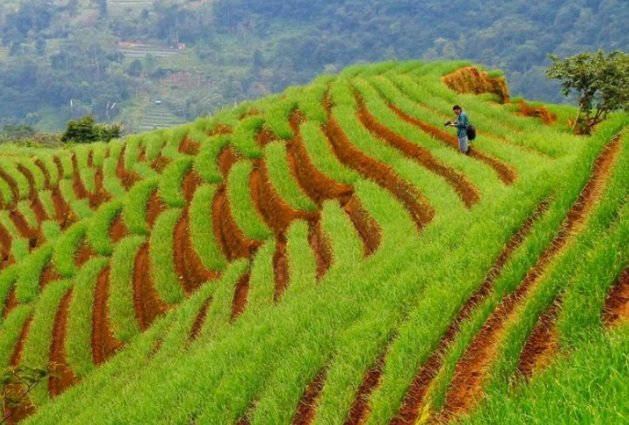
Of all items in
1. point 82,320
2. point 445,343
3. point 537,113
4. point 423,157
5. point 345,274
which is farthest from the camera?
point 537,113

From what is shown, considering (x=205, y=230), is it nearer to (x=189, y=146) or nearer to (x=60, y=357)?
(x=60, y=357)

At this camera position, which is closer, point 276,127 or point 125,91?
point 276,127

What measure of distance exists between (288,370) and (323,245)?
4.54m

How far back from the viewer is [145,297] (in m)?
11.6

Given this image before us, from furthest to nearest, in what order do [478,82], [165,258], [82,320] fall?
[478,82] < [165,258] < [82,320]

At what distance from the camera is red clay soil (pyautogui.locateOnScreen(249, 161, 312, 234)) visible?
37.8ft

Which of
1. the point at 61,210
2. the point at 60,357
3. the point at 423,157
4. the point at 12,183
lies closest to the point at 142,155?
the point at 61,210

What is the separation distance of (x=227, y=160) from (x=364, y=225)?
18.8 feet

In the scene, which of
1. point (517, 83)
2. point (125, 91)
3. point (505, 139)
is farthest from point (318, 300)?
point (125, 91)

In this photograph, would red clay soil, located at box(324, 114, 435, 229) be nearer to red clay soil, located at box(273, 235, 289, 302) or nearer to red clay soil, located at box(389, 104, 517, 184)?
red clay soil, located at box(389, 104, 517, 184)

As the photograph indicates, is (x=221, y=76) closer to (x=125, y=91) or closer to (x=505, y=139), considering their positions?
(x=125, y=91)

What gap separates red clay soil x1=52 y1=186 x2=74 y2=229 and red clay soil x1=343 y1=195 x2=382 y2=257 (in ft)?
36.5

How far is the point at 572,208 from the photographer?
5.49 m

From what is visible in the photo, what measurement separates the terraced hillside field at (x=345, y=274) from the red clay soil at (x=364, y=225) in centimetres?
6
